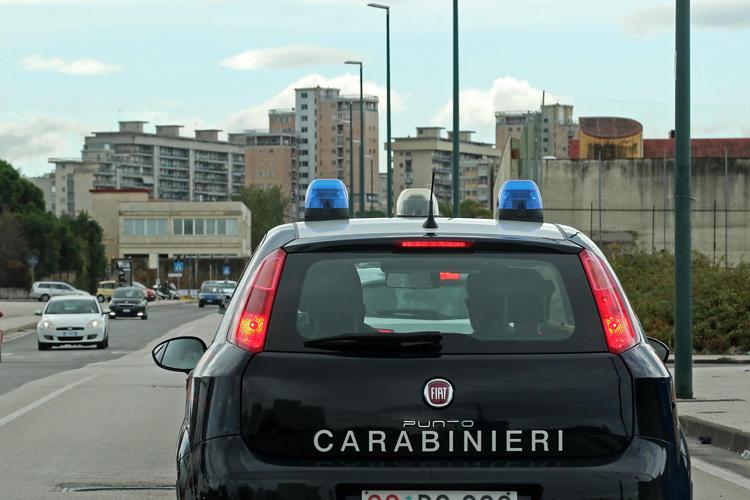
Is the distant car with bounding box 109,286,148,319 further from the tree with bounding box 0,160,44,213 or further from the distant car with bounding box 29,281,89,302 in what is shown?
the tree with bounding box 0,160,44,213

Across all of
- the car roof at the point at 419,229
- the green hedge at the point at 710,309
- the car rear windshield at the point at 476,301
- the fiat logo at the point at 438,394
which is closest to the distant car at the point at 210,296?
the green hedge at the point at 710,309

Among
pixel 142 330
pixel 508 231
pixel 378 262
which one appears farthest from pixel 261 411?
pixel 142 330

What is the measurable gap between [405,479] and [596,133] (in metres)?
59.7

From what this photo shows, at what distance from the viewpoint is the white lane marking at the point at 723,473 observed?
11.0 meters

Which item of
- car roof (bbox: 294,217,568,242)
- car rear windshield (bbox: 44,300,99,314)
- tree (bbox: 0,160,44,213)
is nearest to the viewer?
car roof (bbox: 294,217,568,242)

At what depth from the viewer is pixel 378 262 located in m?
5.34

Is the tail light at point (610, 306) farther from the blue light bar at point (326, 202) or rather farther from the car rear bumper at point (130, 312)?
the car rear bumper at point (130, 312)

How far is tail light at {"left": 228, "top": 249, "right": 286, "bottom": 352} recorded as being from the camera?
17.1ft

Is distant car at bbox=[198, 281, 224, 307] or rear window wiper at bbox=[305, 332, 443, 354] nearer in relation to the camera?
rear window wiper at bbox=[305, 332, 443, 354]

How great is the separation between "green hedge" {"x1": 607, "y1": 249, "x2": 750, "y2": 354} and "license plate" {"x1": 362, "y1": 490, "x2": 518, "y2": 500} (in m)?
25.2

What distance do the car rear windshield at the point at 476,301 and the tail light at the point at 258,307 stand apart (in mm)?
35

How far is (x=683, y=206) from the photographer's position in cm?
1812

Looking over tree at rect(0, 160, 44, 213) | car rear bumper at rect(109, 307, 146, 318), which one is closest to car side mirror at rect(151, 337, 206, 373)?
car rear bumper at rect(109, 307, 146, 318)

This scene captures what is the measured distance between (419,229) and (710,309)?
2533 cm
